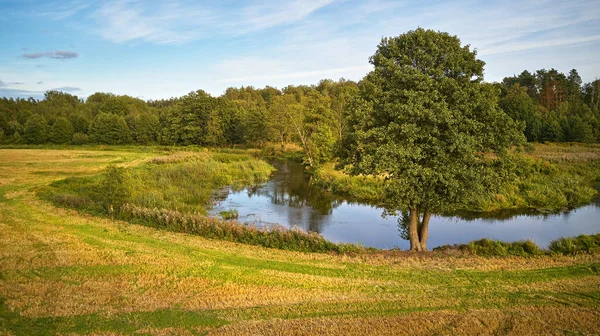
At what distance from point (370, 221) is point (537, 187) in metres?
16.8

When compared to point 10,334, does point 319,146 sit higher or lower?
higher

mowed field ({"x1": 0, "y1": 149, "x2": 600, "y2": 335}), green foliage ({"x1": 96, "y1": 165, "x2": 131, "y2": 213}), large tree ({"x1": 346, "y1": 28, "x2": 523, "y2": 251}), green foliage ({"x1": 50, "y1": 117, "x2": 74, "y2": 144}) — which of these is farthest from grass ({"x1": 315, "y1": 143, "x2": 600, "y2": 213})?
green foliage ({"x1": 50, "y1": 117, "x2": 74, "y2": 144})

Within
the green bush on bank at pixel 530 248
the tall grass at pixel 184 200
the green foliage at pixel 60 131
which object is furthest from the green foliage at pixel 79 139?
the green bush on bank at pixel 530 248

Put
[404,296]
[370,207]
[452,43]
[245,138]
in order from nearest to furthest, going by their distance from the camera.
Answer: [404,296] < [452,43] < [370,207] < [245,138]

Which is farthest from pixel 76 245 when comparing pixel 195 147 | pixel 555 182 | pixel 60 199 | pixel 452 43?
pixel 195 147

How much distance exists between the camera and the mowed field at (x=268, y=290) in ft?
34.6

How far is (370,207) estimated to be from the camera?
32344 millimetres

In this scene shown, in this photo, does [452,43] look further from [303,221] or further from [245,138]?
[245,138]

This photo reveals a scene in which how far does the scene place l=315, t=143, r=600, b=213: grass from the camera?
31094 millimetres

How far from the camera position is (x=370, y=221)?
28.2 meters

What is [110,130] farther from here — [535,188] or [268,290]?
[268,290]

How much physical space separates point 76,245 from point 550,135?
73.7 metres

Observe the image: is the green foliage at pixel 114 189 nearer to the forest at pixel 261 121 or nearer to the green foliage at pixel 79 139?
the forest at pixel 261 121

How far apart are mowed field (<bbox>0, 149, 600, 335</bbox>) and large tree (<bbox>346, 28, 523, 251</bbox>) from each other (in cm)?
316
